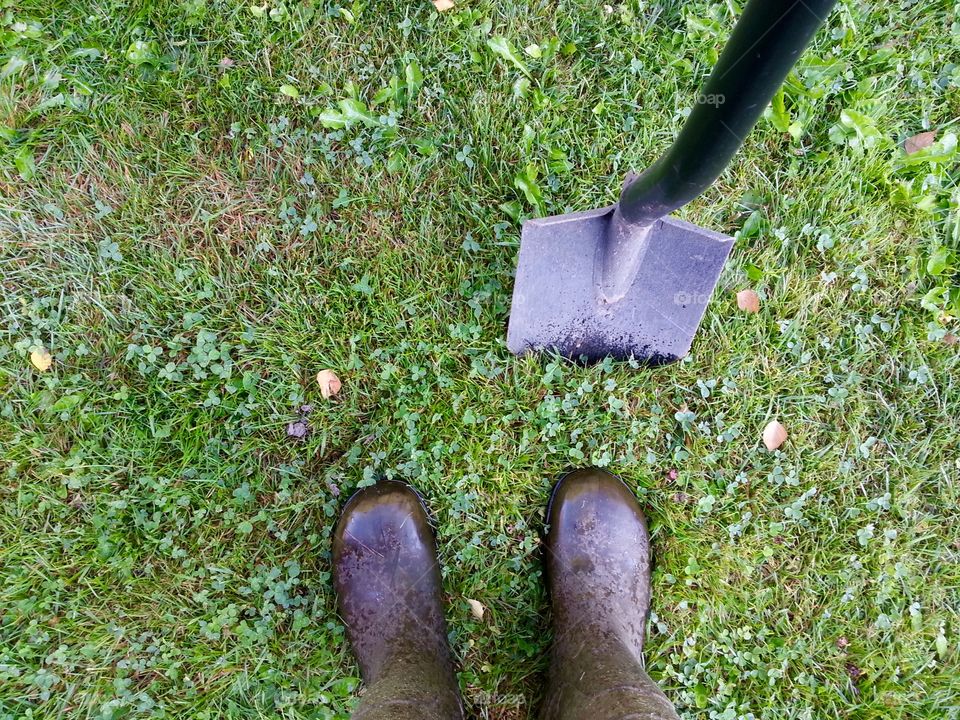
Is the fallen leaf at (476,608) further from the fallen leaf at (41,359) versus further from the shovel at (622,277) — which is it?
the fallen leaf at (41,359)

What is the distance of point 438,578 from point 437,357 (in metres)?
0.79

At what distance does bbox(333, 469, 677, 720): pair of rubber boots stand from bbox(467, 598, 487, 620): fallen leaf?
0.11 metres

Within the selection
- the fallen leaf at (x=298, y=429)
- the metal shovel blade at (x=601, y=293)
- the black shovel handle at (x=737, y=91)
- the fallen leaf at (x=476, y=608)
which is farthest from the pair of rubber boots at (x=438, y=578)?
the black shovel handle at (x=737, y=91)

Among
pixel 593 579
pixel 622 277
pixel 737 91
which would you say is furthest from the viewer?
pixel 593 579

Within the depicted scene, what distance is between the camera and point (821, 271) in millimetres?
2352

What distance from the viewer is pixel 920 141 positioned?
2.41 meters

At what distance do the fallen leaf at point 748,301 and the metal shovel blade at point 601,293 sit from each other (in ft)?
1.00

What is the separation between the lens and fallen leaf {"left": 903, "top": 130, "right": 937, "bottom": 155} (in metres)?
2.41

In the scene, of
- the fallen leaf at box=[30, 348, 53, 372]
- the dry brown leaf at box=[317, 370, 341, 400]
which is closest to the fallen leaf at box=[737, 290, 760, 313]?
the dry brown leaf at box=[317, 370, 341, 400]

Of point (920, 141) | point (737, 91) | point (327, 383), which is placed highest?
point (737, 91)

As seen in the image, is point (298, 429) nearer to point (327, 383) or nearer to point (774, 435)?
point (327, 383)

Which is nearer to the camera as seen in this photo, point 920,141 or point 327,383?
point 327,383

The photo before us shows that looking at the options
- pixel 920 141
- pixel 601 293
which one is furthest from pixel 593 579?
pixel 920 141

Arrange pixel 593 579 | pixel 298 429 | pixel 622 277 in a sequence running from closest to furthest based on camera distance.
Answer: pixel 622 277
pixel 593 579
pixel 298 429
